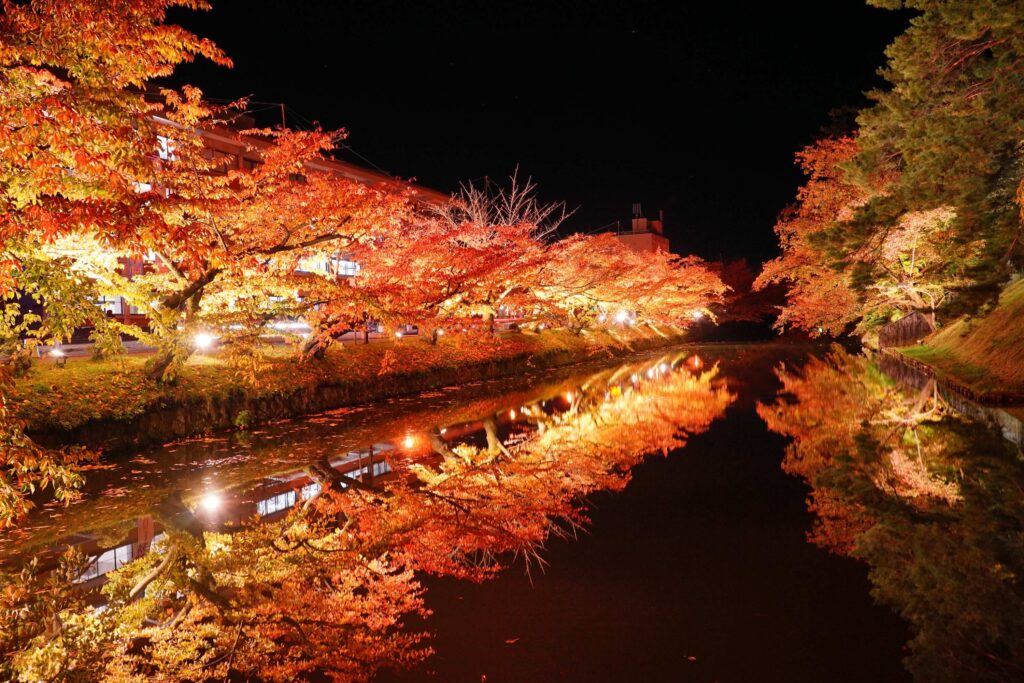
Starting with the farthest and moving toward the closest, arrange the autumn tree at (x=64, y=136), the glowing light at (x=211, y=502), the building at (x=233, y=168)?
1. the building at (x=233, y=168)
2. the glowing light at (x=211, y=502)
3. the autumn tree at (x=64, y=136)

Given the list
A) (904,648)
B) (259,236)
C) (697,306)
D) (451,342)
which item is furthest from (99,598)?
(697,306)

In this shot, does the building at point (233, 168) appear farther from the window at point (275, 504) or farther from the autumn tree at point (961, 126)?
the autumn tree at point (961, 126)

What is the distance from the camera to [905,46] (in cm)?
1553

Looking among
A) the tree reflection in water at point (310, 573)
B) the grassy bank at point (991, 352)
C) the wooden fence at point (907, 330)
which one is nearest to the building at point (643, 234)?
the wooden fence at point (907, 330)

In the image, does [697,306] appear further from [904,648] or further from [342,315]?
[904,648]

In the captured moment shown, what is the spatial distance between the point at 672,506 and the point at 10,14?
9894mm

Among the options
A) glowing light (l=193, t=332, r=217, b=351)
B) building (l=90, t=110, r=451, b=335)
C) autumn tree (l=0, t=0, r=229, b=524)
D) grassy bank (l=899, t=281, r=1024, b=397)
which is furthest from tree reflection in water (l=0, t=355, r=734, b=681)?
building (l=90, t=110, r=451, b=335)

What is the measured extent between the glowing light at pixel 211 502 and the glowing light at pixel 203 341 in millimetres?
6552

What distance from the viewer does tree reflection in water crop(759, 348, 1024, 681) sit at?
5004 millimetres

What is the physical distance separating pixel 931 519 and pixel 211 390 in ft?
45.7

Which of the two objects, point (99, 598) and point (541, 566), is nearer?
point (99, 598)

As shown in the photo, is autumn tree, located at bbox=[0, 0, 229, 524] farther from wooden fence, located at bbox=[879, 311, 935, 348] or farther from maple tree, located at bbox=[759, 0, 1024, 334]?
wooden fence, located at bbox=[879, 311, 935, 348]

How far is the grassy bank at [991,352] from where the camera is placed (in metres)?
15.2

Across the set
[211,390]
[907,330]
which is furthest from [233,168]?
[907,330]
